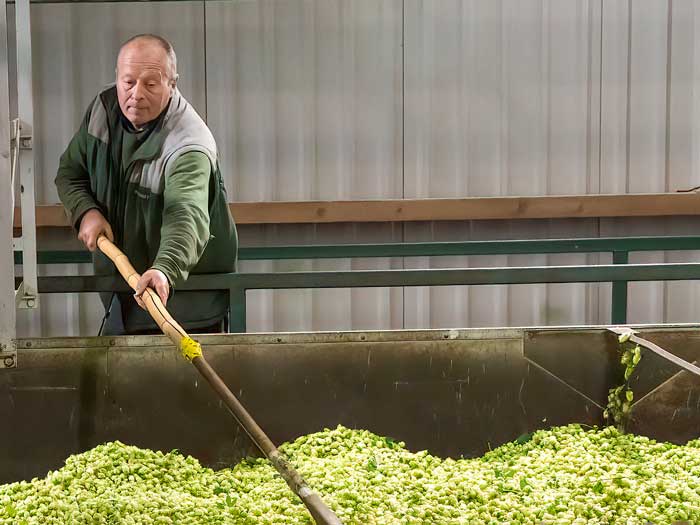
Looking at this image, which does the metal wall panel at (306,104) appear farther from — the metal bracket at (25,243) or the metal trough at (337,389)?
the metal bracket at (25,243)

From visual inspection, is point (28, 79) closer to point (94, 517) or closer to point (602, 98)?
point (94, 517)

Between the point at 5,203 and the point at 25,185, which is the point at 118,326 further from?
the point at 5,203

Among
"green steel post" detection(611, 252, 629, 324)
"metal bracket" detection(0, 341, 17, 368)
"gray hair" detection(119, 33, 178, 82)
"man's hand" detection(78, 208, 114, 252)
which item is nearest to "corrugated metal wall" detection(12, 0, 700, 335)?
"green steel post" detection(611, 252, 629, 324)

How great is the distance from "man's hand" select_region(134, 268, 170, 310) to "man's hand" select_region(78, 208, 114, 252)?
41 centimetres

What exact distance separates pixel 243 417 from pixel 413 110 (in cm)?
303

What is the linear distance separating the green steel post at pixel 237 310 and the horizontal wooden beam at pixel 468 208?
1820 millimetres

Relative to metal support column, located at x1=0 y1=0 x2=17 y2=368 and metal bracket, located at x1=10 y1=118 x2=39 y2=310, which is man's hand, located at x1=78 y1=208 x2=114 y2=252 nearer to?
metal bracket, located at x1=10 y1=118 x2=39 y2=310

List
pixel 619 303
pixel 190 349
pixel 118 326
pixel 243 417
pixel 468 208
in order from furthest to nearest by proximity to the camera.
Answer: pixel 468 208
pixel 619 303
pixel 118 326
pixel 190 349
pixel 243 417

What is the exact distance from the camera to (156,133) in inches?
90.8

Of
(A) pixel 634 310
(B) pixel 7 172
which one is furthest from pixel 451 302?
(B) pixel 7 172

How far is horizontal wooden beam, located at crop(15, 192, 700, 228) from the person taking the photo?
159 inches

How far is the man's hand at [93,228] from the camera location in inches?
87.4

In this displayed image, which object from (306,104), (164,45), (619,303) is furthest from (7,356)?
(306,104)

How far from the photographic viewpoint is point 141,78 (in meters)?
2.28
